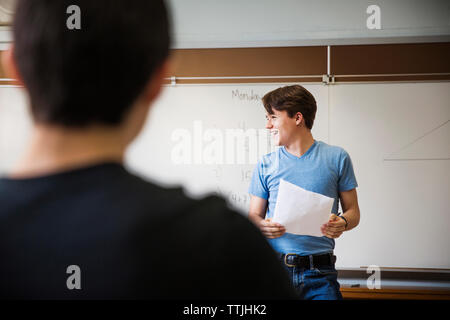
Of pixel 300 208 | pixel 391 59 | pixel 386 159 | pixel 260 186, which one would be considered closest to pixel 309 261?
pixel 300 208

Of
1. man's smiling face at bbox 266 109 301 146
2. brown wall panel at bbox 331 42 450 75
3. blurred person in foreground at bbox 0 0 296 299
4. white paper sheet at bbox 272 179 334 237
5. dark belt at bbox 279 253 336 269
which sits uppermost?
brown wall panel at bbox 331 42 450 75

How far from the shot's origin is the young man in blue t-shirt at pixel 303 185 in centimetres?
108

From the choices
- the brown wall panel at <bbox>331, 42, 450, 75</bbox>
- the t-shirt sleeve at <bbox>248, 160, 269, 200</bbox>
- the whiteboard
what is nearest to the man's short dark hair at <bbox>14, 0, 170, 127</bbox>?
the t-shirt sleeve at <bbox>248, 160, 269, 200</bbox>

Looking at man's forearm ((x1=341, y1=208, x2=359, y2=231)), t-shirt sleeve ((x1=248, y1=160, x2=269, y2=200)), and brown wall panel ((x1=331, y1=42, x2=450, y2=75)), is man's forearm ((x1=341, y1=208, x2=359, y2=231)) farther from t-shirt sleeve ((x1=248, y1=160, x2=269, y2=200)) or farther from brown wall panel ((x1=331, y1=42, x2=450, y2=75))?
brown wall panel ((x1=331, y1=42, x2=450, y2=75))

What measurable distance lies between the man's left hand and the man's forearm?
3 cm

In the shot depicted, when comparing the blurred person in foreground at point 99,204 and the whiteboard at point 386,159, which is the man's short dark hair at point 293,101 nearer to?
the whiteboard at point 386,159

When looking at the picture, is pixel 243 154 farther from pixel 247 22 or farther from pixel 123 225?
pixel 123 225

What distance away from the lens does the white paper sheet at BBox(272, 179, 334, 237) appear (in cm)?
105

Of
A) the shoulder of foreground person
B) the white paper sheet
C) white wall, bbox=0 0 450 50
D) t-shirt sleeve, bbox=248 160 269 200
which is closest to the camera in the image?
the shoulder of foreground person

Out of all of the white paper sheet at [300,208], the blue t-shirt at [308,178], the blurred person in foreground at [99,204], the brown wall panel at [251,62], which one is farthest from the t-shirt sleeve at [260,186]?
the blurred person in foreground at [99,204]

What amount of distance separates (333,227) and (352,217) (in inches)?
3.7

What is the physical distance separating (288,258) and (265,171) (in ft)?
0.97

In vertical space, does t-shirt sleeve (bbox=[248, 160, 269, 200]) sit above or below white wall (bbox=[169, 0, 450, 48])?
below
